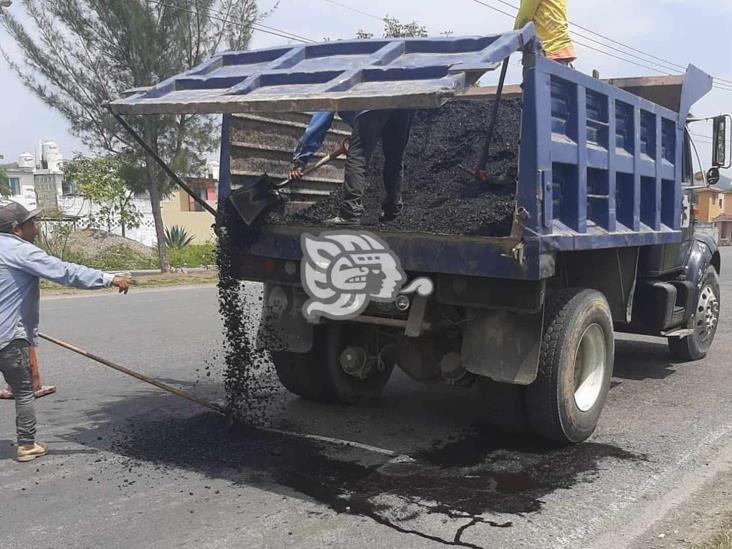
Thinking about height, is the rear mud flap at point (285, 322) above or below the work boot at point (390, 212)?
below

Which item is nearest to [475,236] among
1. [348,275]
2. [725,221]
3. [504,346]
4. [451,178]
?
[504,346]

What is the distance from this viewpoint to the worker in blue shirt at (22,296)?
4.63 metres

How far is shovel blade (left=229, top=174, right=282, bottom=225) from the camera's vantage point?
5164 millimetres

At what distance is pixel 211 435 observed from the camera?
5.11 metres

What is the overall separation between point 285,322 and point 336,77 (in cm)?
194

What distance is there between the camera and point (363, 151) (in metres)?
5.20

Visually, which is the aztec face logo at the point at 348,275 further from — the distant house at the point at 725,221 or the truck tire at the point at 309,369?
the distant house at the point at 725,221

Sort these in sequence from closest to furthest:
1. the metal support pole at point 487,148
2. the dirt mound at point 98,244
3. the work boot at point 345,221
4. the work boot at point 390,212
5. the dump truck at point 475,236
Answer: the dump truck at point 475,236
the work boot at point 345,221
the work boot at point 390,212
the metal support pole at point 487,148
the dirt mound at point 98,244

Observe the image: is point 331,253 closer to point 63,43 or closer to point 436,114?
point 436,114

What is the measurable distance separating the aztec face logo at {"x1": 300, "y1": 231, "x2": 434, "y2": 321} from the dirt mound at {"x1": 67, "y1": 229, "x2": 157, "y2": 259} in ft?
60.0

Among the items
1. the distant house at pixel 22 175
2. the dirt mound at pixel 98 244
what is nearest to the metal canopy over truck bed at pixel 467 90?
the dirt mound at pixel 98 244

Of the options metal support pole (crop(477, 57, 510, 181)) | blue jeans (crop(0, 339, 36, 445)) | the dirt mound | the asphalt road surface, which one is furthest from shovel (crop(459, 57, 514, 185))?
the dirt mound

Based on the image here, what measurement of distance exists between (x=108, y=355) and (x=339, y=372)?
314cm

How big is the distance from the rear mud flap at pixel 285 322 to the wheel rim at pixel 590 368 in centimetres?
183
